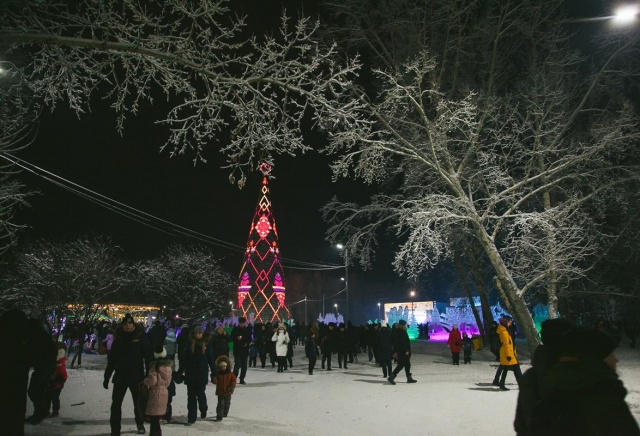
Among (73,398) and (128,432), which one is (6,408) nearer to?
(128,432)

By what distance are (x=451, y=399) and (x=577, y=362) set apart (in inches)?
348

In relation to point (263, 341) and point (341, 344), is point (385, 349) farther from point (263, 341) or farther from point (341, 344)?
point (263, 341)

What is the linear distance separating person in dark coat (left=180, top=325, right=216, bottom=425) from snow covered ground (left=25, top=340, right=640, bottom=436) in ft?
0.94

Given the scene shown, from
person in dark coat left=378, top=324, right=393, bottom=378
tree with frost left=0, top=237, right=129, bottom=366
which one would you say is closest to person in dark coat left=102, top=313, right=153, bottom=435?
person in dark coat left=378, top=324, right=393, bottom=378

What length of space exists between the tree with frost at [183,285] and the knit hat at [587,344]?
42.6 meters

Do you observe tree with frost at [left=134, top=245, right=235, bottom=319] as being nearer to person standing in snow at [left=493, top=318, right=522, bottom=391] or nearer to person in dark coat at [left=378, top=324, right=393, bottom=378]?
person in dark coat at [left=378, top=324, right=393, bottom=378]

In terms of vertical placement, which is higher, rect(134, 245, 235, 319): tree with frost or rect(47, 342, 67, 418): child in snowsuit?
rect(134, 245, 235, 319): tree with frost

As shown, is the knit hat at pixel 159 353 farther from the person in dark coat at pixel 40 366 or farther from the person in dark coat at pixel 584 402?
the person in dark coat at pixel 584 402

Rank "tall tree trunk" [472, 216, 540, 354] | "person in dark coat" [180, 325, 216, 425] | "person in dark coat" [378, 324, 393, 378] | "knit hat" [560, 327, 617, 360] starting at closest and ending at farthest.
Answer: "knit hat" [560, 327, 617, 360]
"person in dark coat" [180, 325, 216, 425]
"tall tree trunk" [472, 216, 540, 354]
"person in dark coat" [378, 324, 393, 378]

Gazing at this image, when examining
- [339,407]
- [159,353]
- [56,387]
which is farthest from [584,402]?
[56,387]

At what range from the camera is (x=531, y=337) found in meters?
12.2

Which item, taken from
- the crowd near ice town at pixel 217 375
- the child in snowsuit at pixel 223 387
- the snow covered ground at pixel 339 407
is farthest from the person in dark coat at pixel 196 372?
the snow covered ground at pixel 339 407

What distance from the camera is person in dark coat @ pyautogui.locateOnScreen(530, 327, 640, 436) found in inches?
105

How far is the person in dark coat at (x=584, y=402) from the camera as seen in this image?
2660 millimetres
